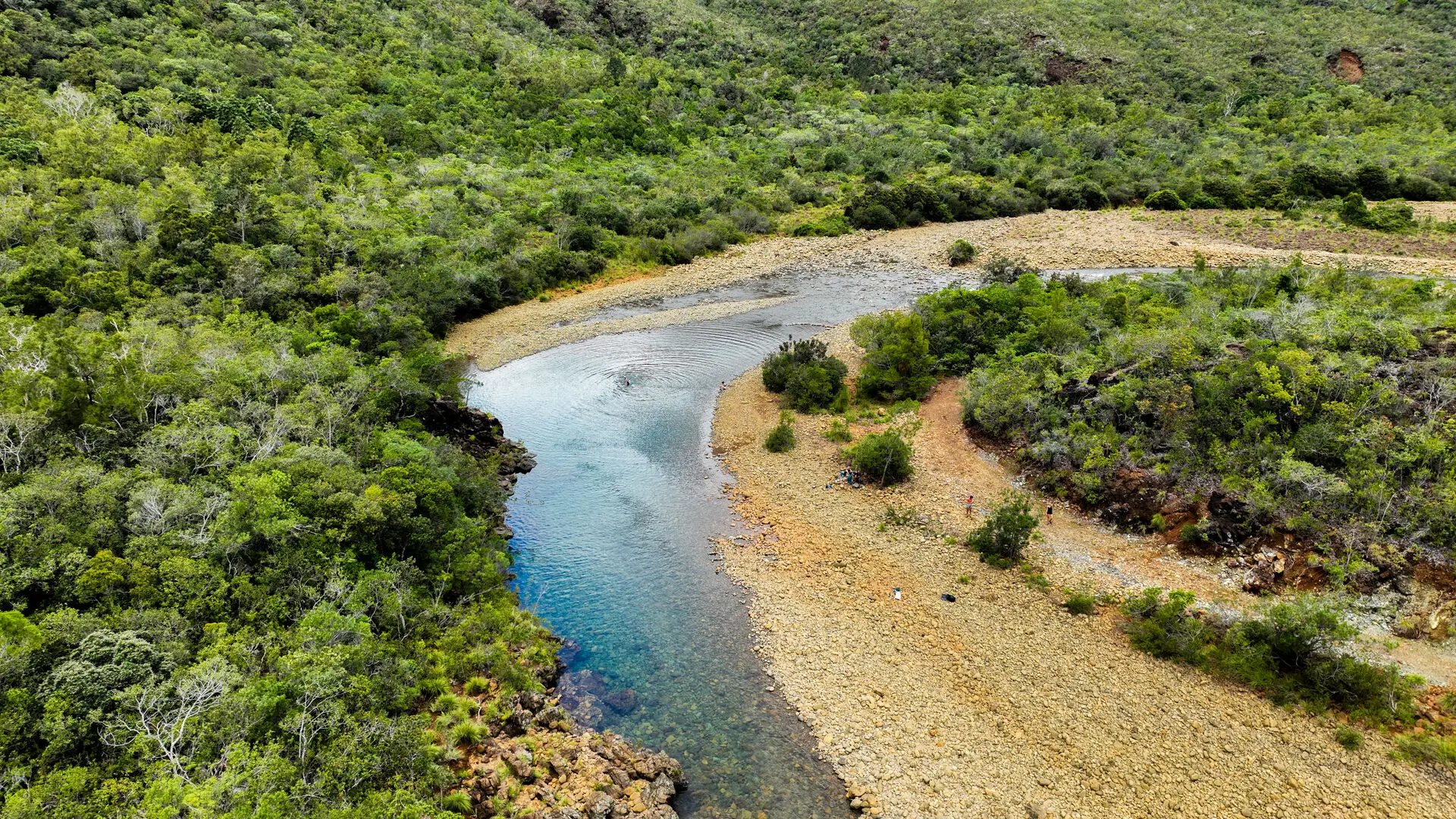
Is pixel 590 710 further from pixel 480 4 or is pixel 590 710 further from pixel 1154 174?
pixel 480 4

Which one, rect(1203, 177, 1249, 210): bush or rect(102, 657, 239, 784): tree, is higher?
rect(102, 657, 239, 784): tree

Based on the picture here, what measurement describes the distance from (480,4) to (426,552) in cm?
11498

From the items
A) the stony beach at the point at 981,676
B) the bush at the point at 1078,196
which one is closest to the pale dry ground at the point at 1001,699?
the stony beach at the point at 981,676

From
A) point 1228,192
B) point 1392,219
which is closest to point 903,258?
point 1228,192

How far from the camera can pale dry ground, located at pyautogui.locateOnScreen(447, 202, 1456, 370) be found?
51.5 meters

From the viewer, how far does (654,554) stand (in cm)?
2908

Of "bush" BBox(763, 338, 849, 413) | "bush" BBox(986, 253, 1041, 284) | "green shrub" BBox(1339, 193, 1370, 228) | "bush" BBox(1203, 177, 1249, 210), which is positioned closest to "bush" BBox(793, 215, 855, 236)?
"bush" BBox(986, 253, 1041, 284)

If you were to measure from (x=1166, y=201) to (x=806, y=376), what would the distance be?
187 ft

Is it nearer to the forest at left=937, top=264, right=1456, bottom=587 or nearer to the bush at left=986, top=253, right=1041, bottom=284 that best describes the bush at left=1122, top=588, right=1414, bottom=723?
the forest at left=937, top=264, right=1456, bottom=587

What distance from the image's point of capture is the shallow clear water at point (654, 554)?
20188 mm

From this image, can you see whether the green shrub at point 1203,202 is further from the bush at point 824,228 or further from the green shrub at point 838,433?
the green shrub at point 838,433

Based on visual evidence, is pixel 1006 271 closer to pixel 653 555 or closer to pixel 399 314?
Result: pixel 653 555

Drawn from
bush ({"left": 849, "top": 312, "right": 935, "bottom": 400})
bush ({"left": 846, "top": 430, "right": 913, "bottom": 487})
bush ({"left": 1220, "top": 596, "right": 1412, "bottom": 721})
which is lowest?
bush ({"left": 1220, "top": 596, "right": 1412, "bottom": 721})

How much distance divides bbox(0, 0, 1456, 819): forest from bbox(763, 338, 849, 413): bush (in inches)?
269
